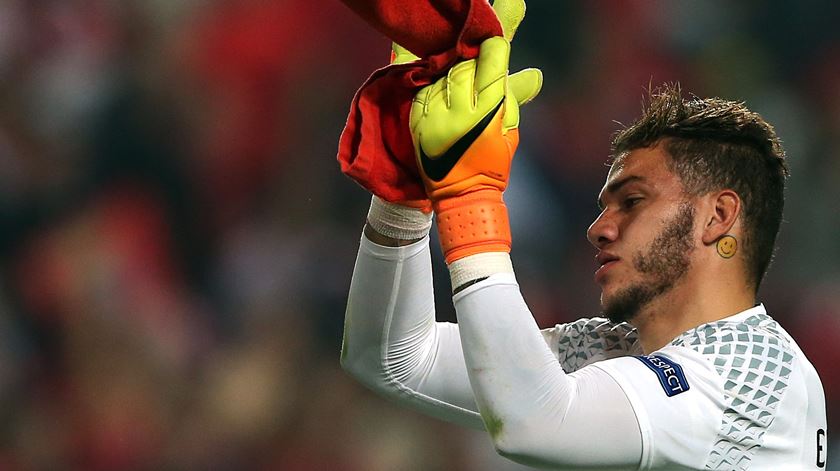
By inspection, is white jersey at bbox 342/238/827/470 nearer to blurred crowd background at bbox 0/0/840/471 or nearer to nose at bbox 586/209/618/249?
nose at bbox 586/209/618/249

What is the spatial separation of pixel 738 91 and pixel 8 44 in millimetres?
2314

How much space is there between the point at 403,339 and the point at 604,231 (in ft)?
1.39

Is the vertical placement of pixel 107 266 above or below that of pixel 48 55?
below

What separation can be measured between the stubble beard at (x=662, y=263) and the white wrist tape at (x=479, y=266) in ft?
1.22

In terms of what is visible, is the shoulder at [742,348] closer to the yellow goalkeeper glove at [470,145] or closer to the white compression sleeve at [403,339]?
the yellow goalkeeper glove at [470,145]

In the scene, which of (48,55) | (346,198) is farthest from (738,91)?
(48,55)

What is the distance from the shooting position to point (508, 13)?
169cm

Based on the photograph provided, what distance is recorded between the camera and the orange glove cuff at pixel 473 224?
1.63 m

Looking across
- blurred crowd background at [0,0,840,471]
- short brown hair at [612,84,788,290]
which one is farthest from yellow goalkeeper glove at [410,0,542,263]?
blurred crowd background at [0,0,840,471]

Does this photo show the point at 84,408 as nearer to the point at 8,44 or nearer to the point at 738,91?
the point at 8,44

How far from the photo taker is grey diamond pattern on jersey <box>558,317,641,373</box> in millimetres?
2104

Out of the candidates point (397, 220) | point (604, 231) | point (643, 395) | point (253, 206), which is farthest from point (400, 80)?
point (253, 206)

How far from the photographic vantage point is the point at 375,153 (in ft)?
5.49

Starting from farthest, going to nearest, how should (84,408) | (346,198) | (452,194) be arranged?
(346,198) < (84,408) < (452,194)
